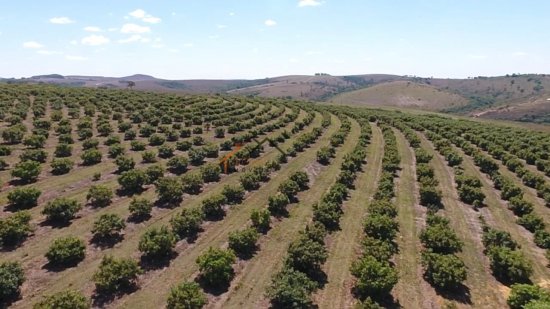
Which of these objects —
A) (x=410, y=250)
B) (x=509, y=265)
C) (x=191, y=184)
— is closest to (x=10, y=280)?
(x=191, y=184)

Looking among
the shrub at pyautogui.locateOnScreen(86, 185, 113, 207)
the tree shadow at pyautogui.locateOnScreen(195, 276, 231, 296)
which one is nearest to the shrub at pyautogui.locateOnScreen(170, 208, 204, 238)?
the tree shadow at pyautogui.locateOnScreen(195, 276, 231, 296)

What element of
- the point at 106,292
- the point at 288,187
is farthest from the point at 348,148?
the point at 106,292

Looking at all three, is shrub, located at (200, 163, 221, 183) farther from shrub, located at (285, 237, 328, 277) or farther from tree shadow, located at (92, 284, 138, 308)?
tree shadow, located at (92, 284, 138, 308)

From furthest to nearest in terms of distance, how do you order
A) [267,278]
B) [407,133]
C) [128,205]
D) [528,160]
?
[407,133]
[528,160]
[128,205]
[267,278]

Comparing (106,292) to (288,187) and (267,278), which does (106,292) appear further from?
(288,187)

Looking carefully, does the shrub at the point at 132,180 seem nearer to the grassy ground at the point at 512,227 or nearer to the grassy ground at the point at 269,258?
the grassy ground at the point at 269,258

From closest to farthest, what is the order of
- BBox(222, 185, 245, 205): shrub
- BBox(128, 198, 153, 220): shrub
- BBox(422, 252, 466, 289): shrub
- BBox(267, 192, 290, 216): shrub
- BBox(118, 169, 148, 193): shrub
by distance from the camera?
BBox(422, 252, 466, 289): shrub
BBox(128, 198, 153, 220): shrub
BBox(267, 192, 290, 216): shrub
BBox(222, 185, 245, 205): shrub
BBox(118, 169, 148, 193): shrub

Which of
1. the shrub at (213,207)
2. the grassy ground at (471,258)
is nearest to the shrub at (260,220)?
the shrub at (213,207)
